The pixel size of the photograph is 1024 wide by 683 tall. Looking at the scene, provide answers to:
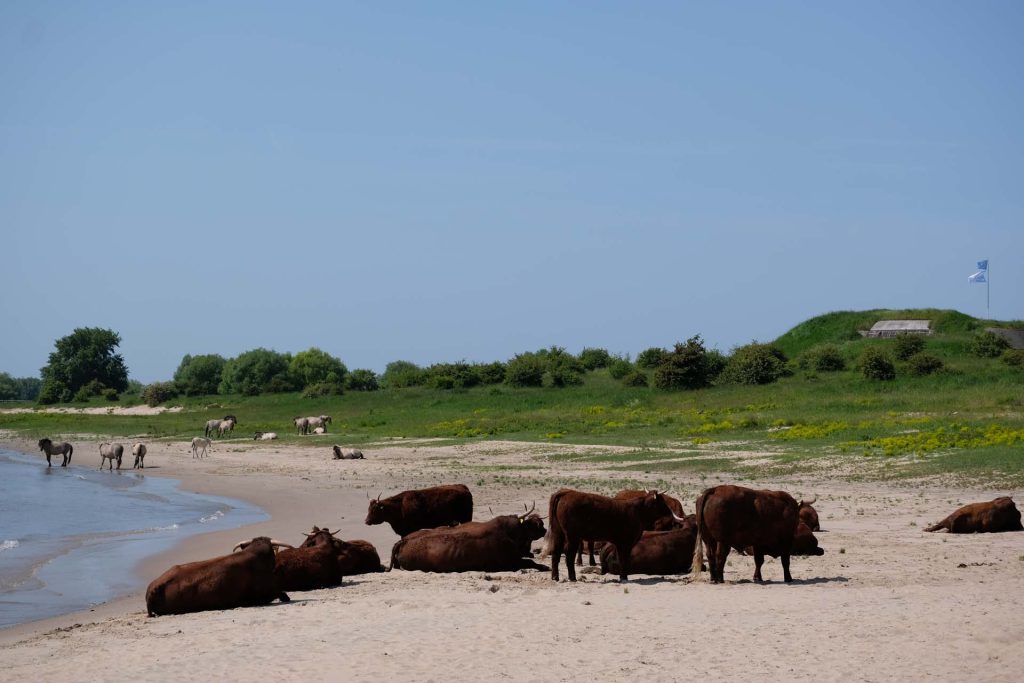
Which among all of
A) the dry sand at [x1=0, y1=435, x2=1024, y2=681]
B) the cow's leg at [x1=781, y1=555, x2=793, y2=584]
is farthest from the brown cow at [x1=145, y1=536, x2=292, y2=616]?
the cow's leg at [x1=781, y1=555, x2=793, y2=584]

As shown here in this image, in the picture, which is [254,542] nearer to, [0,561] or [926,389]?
[0,561]

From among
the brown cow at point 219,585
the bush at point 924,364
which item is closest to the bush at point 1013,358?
the bush at point 924,364

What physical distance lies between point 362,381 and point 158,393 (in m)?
23.7

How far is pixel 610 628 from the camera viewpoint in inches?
445

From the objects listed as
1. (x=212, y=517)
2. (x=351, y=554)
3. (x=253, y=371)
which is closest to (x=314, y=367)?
(x=253, y=371)

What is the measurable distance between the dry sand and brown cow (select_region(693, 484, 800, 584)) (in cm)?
38

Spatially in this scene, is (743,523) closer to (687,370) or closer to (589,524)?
(589,524)

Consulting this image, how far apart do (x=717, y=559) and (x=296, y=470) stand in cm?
2672

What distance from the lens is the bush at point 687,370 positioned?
61.7 meters

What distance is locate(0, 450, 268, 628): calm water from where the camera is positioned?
53.4ft

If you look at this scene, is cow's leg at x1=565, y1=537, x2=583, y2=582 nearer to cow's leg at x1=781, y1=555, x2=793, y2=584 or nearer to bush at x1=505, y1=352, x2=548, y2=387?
cow's leg at x1=781, y1=555, x2=793, y2=584

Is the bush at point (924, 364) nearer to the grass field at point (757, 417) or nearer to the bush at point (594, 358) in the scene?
the grass field at point (757, 417)

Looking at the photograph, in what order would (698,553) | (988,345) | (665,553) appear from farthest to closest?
(988,345), (665,553), (698,553)

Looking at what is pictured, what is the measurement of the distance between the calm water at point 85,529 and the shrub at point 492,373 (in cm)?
3616
